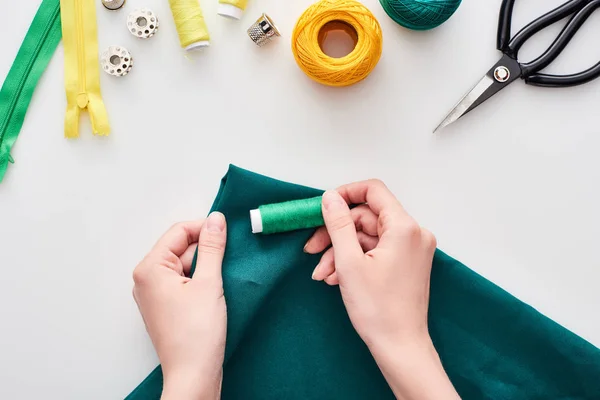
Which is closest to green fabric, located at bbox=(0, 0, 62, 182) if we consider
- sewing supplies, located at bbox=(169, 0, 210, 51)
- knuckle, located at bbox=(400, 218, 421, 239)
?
sewing supplies, located at bbox=(169, 0, 210, 51)

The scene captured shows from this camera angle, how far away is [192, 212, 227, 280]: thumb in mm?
1045

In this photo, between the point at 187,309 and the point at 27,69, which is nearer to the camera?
the point at 187,309

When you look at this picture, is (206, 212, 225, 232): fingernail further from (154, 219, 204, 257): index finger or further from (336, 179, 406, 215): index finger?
(336, 179, 406, 215): index finger

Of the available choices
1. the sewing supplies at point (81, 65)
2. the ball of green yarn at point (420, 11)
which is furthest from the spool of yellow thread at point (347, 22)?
the sewing supplies at point (81, 65)

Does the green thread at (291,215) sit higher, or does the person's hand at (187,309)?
the green thread at (291,215)

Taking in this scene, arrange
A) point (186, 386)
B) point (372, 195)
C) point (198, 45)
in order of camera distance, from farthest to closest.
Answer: point (198, 45), point (372, 195), point (186, 386)

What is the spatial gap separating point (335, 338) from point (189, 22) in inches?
28.6

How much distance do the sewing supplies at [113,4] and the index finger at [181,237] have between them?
52 cm

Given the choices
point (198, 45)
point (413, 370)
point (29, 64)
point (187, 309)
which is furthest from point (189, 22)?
point (413, 370)

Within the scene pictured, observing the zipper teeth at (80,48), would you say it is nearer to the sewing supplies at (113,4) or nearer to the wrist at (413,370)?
the sewing supplies at (113,4)

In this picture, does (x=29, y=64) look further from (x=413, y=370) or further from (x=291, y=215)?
(x=413, y=370)

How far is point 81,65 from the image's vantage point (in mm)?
1226

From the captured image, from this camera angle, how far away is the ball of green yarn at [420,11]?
1.09 metres

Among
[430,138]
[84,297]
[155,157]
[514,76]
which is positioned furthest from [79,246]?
[514,76]
